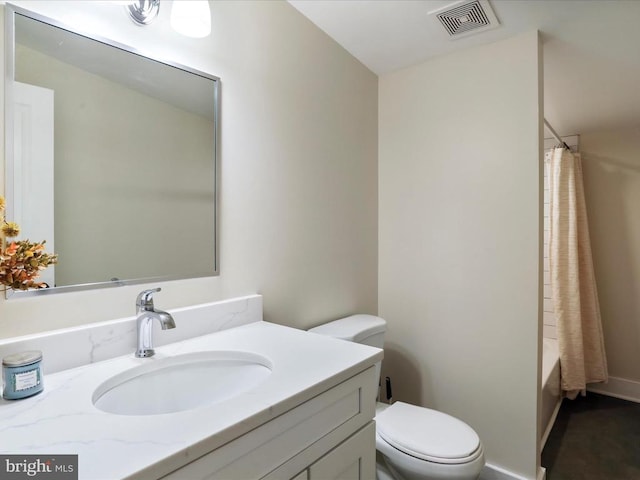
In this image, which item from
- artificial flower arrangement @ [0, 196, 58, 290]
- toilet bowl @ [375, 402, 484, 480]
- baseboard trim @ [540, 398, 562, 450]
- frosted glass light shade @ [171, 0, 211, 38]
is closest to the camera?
artificial flower arrangement @ [0, 196, 58, 290]

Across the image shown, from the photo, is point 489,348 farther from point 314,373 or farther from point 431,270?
point 314,373

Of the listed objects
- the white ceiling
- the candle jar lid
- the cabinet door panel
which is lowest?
the cabinet door panel

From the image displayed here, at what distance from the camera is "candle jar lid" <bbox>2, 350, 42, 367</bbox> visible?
Result: 0.76m

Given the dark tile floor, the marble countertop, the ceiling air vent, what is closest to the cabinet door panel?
the marble countertop

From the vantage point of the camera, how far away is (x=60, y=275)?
973 mm

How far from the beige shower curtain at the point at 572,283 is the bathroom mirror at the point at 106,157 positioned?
8.61 feet

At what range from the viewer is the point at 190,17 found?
3.82ft

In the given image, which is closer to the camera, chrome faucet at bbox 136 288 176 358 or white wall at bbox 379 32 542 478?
chrome faucet at bbox 136 288 176 358

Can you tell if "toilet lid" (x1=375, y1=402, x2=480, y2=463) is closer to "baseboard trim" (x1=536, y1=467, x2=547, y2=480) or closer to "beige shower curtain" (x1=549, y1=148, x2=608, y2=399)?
"baseboard trim" (x1=536, y1=467, x2=547, y2=480)

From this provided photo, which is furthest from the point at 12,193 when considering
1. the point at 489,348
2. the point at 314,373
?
the point at 489,348

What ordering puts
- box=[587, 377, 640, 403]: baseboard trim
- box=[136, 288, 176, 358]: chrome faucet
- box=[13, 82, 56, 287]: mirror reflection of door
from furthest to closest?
1. box=[587, 377, 640, 403]: baseboard trim
2. box=[136, 288, 176, 358]: chrome faucet
3. box=[13, 82, 56, 287]: mirror reflection of door

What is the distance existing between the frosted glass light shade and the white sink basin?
1.01 meters

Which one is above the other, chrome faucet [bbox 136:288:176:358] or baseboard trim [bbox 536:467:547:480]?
chrome faucet [bbox 136:288:176:358]

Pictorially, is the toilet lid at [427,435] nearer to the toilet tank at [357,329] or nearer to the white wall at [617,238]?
the toilet tank at [357,329]
